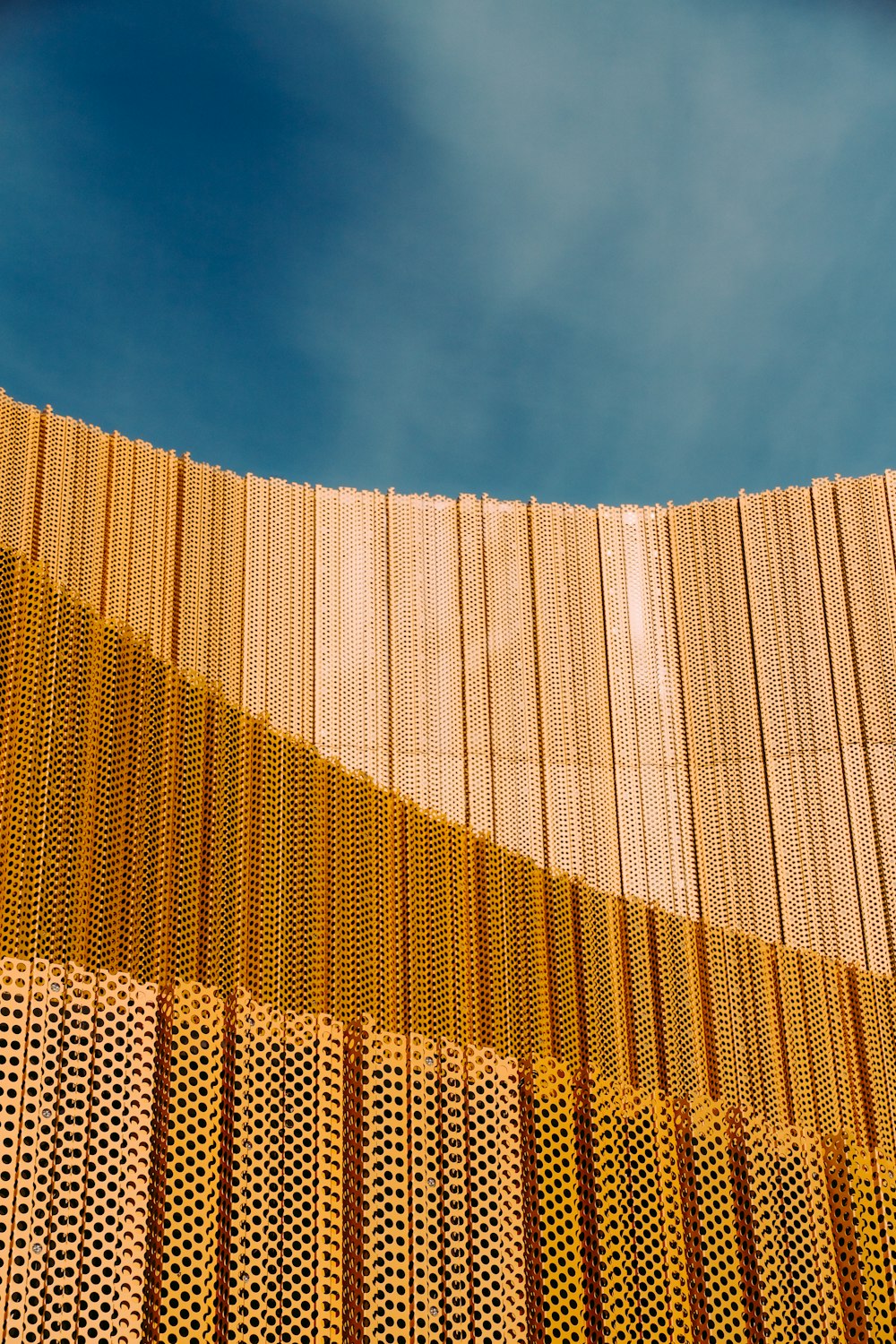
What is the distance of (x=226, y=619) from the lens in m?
6.97

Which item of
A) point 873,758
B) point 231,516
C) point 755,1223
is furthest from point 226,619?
point 755,1223

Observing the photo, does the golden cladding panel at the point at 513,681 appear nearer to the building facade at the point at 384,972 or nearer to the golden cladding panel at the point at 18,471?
the building facade at the point at 384,972

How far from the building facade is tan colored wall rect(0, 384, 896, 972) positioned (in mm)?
22

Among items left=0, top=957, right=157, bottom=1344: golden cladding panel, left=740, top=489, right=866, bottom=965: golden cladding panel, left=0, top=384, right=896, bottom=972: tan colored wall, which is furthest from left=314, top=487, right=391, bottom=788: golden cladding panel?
left=0, top=957, right=157, bottom=1344: golden cladding panel

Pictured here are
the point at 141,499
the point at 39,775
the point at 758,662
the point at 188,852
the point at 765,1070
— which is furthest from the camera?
the point at 758,662

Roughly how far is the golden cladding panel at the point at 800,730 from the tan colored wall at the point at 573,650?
1 cm

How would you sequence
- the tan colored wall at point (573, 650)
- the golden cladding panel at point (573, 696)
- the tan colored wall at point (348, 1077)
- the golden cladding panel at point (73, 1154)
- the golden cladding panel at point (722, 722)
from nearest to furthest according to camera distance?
the golden cladding panel at point (73, 1154) < the tan colored wall at point (348, 1077) < the tan colored wall at point (573, 650) < the golden cladding panel at point (722, 722) < the golden cladding panel at point (573, 696)

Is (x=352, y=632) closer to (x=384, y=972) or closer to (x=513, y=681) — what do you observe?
(x=513, y=681)

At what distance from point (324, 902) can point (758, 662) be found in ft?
10.7

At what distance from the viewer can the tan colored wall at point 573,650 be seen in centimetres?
682

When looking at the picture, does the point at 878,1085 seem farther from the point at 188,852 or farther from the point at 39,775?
the point at 39,775

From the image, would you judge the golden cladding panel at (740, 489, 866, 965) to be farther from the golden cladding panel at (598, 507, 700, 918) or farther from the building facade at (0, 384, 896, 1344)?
the golden cladding panel at (598, 507, 700, 918)

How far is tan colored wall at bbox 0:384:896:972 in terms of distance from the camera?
22.4 ft

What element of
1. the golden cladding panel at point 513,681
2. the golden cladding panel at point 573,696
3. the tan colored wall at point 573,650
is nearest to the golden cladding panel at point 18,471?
the tan colored wall at point 573,650
